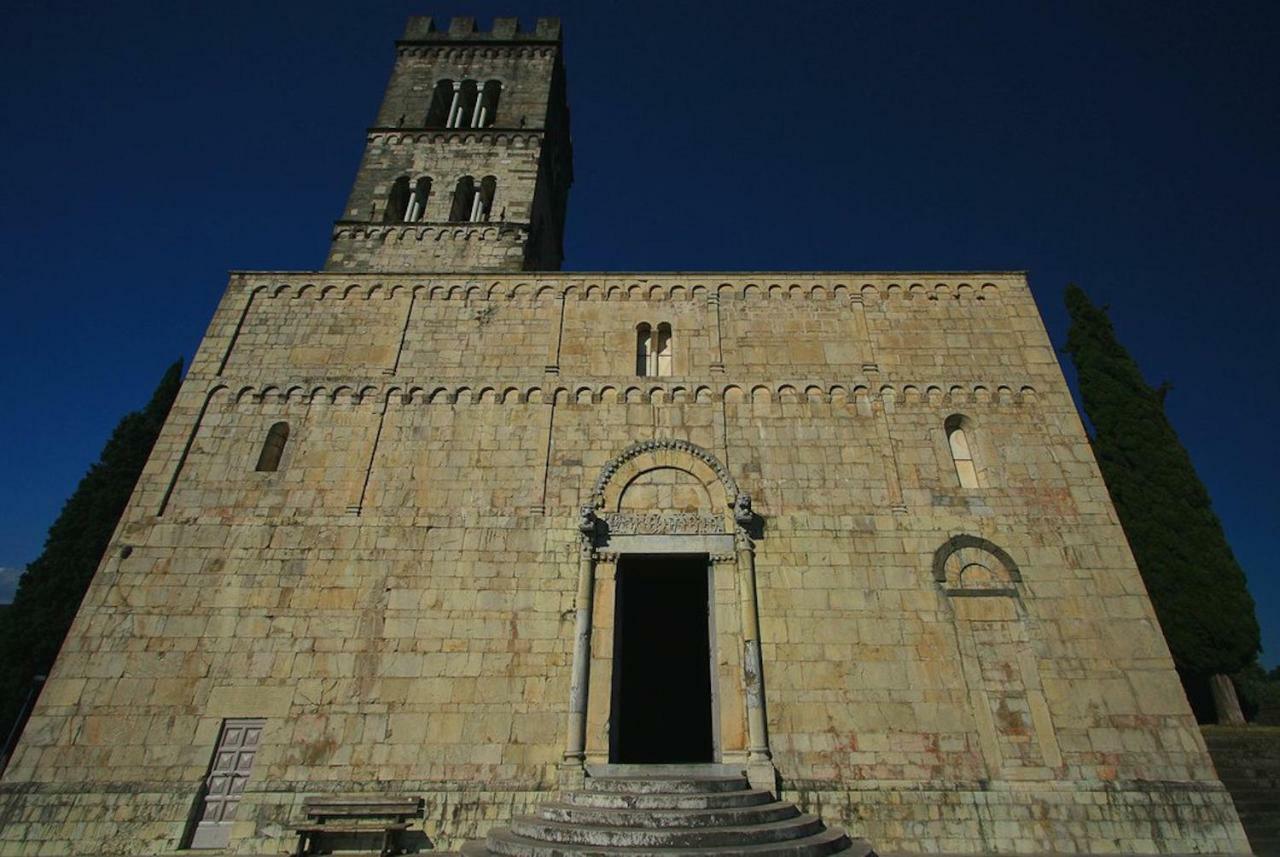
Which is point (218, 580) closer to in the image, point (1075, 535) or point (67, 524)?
point (67, 524)

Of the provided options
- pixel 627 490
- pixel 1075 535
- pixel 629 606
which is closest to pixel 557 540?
pixel 627 490

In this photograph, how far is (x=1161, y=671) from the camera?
9461 mm

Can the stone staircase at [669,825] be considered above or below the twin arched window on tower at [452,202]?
below

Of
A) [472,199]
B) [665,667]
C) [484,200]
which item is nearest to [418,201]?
[472,199]

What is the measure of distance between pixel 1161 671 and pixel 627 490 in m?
9.01

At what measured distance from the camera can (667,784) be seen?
7898mm

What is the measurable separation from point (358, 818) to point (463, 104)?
68.6 ft

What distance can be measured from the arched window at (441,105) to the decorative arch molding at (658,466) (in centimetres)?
1515

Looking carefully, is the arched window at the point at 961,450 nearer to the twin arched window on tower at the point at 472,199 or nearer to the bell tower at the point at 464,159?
the bell tower at the point at 464,159

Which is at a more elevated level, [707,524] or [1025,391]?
[1025,391]

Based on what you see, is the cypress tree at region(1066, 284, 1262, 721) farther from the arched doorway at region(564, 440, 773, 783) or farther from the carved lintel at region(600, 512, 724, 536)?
the carved lintel at region(600, 512, 724, 536)

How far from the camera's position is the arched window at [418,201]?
18047 mm

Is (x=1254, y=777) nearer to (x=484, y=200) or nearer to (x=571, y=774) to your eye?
(x=571, y=774)

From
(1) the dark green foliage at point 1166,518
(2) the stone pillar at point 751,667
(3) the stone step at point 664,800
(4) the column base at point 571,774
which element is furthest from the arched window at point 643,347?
(1) the dark green foliage at point 1166,518
